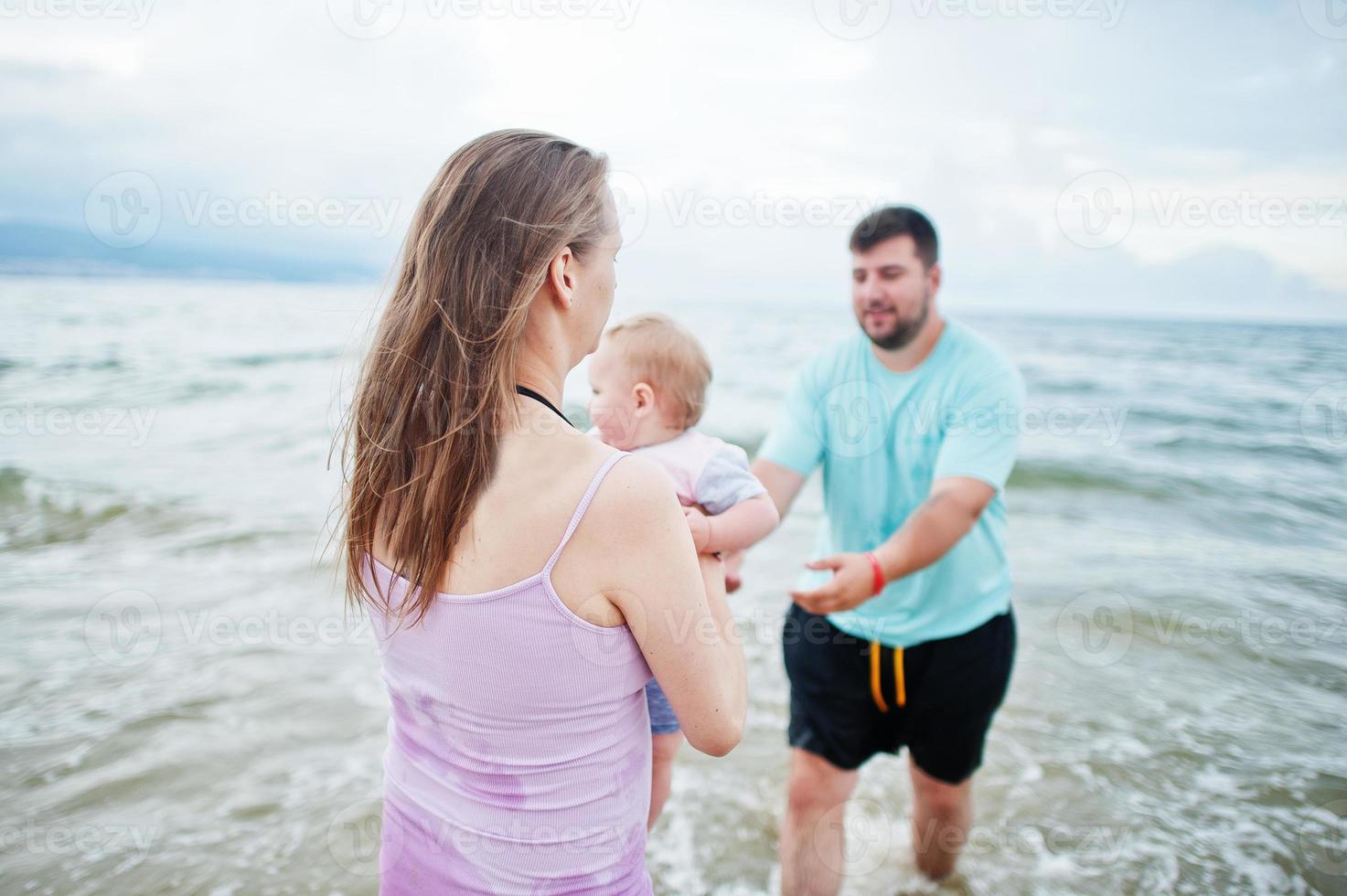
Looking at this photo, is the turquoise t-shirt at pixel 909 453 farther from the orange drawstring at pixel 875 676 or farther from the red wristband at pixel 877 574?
the red wristband at pixel 877 574

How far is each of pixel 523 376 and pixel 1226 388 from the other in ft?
72.9

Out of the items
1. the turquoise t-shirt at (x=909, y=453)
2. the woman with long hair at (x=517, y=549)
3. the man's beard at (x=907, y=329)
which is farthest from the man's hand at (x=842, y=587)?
the woman with long hair at (x=517, y=549)

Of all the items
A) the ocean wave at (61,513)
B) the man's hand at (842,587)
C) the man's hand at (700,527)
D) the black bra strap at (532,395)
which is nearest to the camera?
the black bra strap at (532,395)

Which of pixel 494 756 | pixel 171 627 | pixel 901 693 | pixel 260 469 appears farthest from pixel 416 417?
pixel 260 469

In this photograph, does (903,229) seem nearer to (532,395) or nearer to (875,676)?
(875,676)

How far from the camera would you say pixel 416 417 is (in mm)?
1469

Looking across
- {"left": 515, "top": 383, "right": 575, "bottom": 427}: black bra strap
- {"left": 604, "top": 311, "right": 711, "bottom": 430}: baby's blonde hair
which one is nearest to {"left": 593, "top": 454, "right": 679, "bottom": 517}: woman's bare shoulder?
{"left": 515, "top": 383, "right": 575, "bottom": 427}: black bra strap

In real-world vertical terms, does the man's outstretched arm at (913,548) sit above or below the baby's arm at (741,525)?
below

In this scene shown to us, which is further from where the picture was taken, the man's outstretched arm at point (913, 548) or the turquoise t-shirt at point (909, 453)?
the turquoise t-shirt at point (909, 453)

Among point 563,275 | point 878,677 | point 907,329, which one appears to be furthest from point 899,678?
point 563,275

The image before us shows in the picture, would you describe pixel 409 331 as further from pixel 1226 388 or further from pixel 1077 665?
pixel 1226 388

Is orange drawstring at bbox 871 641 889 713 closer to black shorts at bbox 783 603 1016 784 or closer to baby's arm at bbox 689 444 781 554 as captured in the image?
black shorts at bbox 783 603 1016 784

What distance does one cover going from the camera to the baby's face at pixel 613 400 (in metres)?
2.29

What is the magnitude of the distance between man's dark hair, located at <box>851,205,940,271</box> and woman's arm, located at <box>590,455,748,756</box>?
2.55 m
